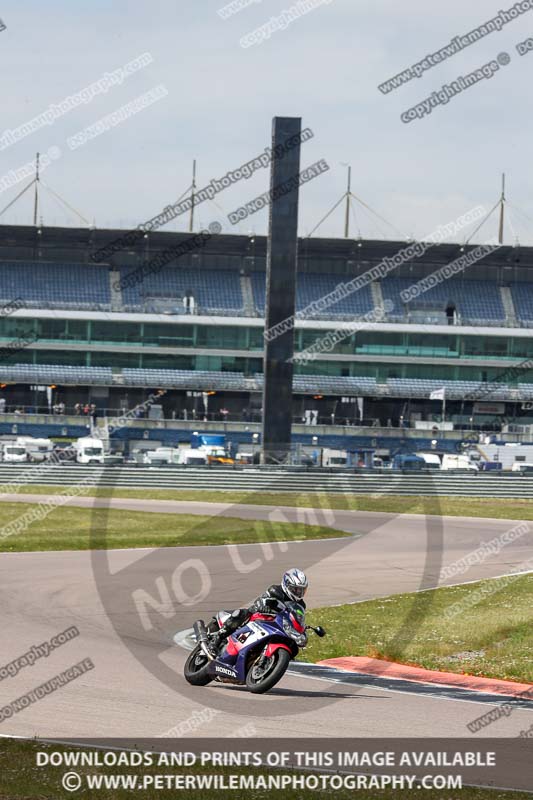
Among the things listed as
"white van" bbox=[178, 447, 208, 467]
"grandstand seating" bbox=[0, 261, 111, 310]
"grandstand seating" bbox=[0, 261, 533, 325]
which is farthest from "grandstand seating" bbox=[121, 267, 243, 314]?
"white van" bbox=[178, 447, 208, 467]

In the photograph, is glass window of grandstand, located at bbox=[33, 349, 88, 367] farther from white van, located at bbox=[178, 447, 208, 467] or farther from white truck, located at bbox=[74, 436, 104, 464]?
white van, located at bbox=[178, 447, 208, 467]

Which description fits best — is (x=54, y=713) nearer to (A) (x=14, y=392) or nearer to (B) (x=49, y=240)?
(A) (x=14, y=392)

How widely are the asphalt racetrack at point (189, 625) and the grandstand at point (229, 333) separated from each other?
152ft

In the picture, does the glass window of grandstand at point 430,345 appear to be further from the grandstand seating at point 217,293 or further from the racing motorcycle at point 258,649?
the racing motorcycle at point 258,649

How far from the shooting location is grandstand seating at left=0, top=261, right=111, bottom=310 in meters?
84.4

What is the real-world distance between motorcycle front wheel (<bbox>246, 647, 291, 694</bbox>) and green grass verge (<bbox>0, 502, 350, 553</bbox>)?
1695 centimetres

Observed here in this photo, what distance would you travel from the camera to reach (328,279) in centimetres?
8981

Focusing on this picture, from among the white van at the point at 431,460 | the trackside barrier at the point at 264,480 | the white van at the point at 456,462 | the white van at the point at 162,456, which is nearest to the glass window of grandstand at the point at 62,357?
the white van at the point at 162,456

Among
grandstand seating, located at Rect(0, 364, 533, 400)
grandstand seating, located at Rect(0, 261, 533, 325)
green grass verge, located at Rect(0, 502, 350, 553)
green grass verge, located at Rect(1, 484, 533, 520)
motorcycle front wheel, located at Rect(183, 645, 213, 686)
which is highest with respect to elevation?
grandstand seating, located at Rect(0, 261, 533, 325)

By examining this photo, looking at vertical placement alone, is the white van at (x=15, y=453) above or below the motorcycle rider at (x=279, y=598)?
below

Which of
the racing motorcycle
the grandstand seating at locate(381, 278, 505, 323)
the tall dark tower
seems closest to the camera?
the racing motorcycle

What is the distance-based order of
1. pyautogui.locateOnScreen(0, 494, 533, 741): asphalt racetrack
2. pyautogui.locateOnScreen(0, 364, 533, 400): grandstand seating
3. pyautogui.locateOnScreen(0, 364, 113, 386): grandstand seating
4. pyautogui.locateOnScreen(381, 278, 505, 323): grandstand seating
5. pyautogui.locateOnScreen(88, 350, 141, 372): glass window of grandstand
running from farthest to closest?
pyautogui.locateOnScreen(381, 278, 505, 323): grandstand seating < pyautogui.locateOnScreen(88, 350, 141, 372): glass window of grandstand < pyautogui.locateOnScreen(0, 364, 533, 400): grandstand seating < pyautogui.locateOnScreen(0, 364, 113, 386): grandstand seating < pyautogui.locateOnScreen(0, 494, 533, 741): asphalt racetrack

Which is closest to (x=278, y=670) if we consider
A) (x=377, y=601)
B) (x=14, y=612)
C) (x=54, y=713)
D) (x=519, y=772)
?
(x=54, y=713)

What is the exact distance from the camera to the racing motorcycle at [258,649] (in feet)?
42.6
